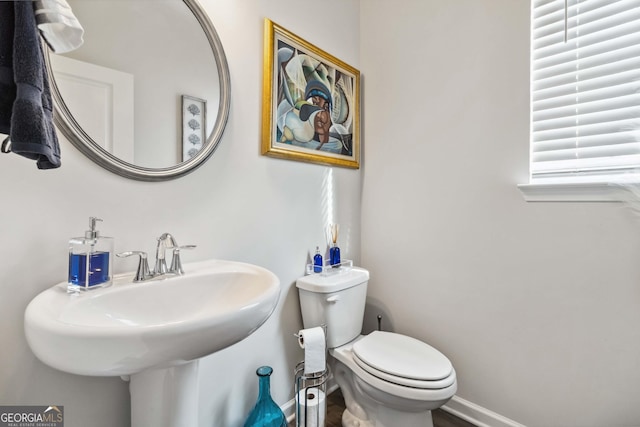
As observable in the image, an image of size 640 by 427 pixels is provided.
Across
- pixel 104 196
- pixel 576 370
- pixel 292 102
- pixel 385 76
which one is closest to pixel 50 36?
pixel 104 196

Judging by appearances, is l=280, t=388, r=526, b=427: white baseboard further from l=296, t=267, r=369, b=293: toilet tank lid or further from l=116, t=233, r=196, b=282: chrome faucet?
l=116, t=233, r=196, b=282: chrome faucet

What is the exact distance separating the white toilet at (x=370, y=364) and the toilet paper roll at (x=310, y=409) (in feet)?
0.54

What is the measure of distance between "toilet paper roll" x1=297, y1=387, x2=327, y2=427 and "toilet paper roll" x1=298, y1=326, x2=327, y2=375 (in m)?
0.10

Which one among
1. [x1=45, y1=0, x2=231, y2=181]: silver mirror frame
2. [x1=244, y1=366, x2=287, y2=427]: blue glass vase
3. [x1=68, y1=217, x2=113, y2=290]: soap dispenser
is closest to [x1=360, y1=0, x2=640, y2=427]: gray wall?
[x1=244, y1=366, x2=287, y2=427]: blue glass vase

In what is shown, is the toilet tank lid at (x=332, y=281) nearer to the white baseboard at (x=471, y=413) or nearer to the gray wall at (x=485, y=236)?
the gray wall at (x=485, y=236)

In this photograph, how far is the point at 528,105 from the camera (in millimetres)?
1231

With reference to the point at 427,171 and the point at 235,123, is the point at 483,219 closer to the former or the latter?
the point at 427,171

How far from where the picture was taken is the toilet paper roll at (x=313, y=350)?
117 centimetres

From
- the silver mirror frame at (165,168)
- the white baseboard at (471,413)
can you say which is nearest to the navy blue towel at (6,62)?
the silver mirror frame at (165,168)

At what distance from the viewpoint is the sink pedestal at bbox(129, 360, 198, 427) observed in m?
0.75

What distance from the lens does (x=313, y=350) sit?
1.17 m

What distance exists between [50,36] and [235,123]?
24.3 inches

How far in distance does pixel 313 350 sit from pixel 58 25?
1.25 m

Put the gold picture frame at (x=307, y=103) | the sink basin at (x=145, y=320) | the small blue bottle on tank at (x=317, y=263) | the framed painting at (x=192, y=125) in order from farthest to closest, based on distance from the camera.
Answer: the small blue bottle on tank at (x=317, y=263), the gold picture frame at (x=307, y=103), the framed painting at (x=192, y=125), the sink basin at (x=145, y=320)
